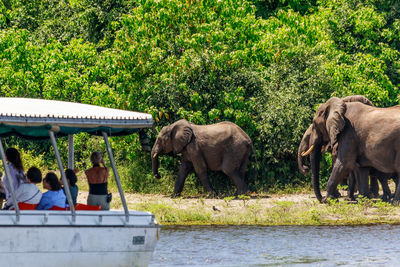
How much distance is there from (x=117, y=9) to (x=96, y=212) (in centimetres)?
2440

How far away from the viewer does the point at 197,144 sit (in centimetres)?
2562

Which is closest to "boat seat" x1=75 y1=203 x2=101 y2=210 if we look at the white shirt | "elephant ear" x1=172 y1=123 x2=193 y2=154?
the white shirt

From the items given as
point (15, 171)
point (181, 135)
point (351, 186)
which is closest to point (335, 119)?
point (351, 186)

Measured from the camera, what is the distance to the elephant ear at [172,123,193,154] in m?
25.4

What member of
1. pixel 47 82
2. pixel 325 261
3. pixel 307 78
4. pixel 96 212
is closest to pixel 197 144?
pixel 307 78

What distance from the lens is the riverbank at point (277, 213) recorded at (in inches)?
837

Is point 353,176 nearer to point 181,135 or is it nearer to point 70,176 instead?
point 181,135

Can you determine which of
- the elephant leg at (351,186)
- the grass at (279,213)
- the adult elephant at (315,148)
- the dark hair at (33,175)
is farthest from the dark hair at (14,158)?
the elephant leg at (351,186)

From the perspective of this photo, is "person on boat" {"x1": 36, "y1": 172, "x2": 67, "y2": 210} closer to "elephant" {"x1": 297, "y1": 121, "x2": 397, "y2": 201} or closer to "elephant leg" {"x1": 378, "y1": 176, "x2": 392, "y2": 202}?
"elephant" {"x1": 297, "y1": 121, "x2": 397, "y2": 201}

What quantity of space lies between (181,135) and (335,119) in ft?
14.6

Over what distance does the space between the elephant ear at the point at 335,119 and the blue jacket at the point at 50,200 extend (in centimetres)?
1146

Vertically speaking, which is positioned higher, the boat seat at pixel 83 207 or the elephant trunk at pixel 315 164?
the boat seat at pixel 83 207

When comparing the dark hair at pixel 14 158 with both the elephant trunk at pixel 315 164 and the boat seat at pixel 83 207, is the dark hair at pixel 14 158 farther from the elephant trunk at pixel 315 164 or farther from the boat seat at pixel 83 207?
the elephant trunk at pixel 315 164

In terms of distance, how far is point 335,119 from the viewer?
23266 mm
